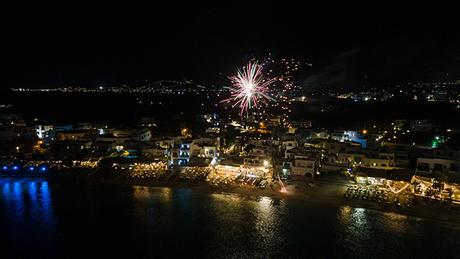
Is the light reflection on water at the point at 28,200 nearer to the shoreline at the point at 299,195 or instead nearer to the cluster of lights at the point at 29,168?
the shoreline at the point at 299,195

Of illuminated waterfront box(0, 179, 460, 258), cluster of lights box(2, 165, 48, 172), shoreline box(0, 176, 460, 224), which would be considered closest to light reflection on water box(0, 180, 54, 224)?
illuminated waterfront box(0, 179, 460, 258)

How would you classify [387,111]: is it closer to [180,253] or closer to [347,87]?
[180,253]

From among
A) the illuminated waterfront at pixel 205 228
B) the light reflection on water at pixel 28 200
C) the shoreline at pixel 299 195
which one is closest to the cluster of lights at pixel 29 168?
the shoreline at pixel 299 195

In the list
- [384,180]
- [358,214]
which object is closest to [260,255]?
[358,214]

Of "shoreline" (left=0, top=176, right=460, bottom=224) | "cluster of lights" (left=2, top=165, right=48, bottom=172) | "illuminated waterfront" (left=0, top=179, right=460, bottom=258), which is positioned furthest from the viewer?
"cluster of lights" (left=2, top=165, right=48, bottom=172)

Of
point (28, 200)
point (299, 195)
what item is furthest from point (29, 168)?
point (299, 195)

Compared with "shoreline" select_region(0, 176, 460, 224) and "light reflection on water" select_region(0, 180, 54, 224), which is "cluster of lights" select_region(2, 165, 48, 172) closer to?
"shoreline" select_region(0, 176, 460, 224)
